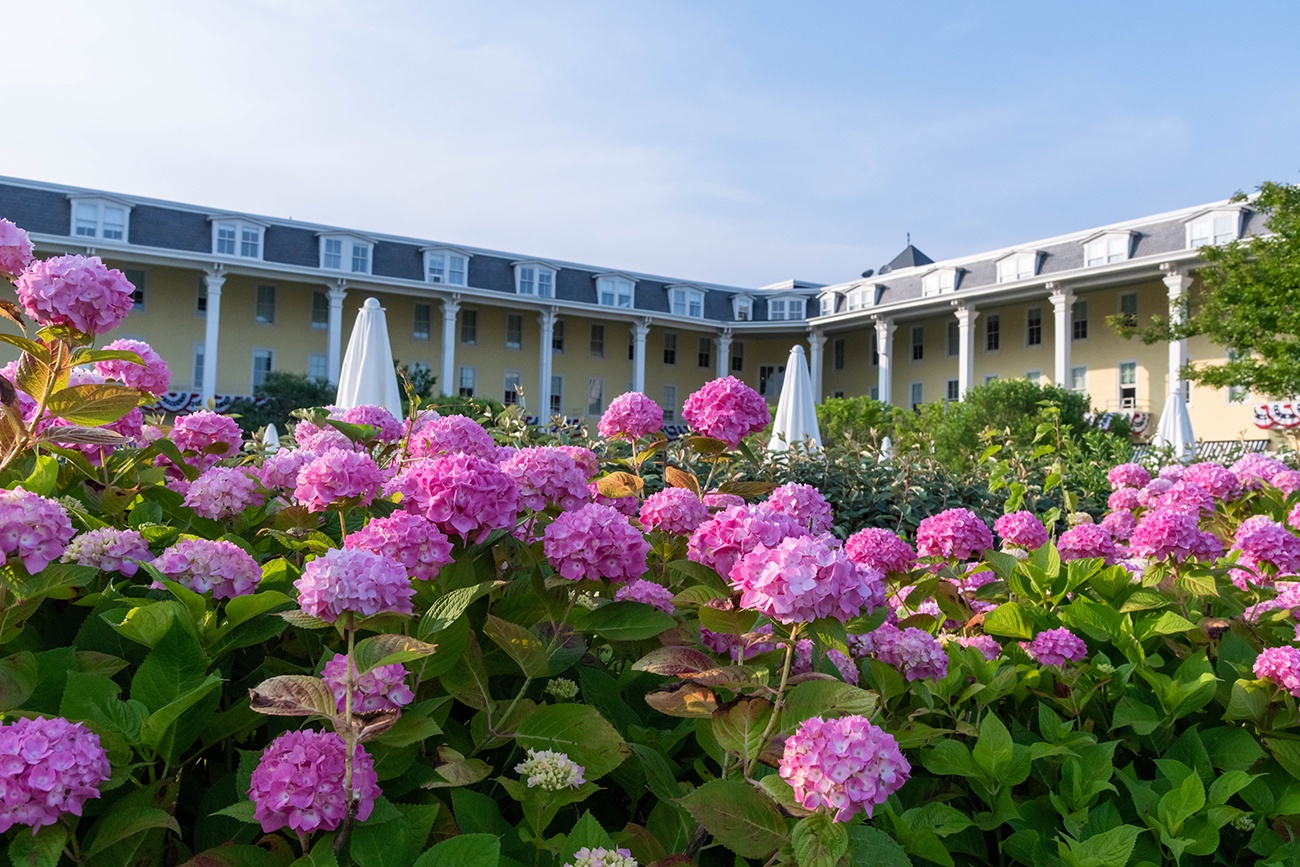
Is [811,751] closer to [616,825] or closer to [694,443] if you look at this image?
[616,825]

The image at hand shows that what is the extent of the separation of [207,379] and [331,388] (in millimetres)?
3928

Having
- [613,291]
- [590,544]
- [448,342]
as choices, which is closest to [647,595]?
[590,544]

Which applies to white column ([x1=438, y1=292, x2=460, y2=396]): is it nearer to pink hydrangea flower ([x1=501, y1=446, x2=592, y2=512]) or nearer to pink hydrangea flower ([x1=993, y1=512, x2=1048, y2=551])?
pink hydrangea flower ([x1=993, y1=512, x2=1048, y2=551])

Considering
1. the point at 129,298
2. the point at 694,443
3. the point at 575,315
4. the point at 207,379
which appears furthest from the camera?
the point at 575,315

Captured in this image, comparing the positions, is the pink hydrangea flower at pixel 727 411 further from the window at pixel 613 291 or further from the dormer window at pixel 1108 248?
the window at pixel 613 291

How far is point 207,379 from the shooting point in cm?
2833

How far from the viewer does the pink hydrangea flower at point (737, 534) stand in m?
1.39

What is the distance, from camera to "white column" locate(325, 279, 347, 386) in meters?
29.8

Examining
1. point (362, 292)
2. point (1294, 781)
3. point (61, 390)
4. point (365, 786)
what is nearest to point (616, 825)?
point (365, 786)

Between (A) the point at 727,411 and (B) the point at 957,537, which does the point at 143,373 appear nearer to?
(A) the point at 727,411

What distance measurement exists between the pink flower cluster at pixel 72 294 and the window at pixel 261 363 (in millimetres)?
32201

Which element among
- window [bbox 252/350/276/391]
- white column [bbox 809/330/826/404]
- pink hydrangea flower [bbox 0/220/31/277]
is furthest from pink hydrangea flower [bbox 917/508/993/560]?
white column [bbox 809/330/826/404]

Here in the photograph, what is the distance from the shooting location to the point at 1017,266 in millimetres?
31125

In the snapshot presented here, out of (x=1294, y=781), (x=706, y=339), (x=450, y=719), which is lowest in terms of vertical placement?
(x=1294, y=781)
